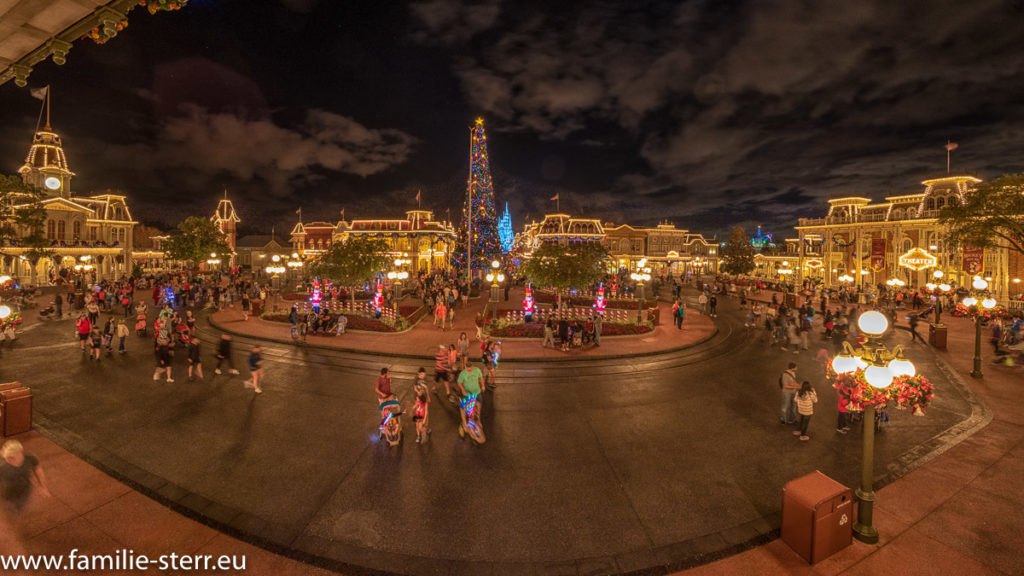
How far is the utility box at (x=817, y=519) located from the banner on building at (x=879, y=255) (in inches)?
2194

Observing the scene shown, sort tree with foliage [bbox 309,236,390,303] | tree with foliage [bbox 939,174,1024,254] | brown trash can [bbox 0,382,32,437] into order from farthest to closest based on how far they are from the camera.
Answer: tree with foliage [bbox 309,236,390,303] → tree with foliage [bbox 939,174,1024,254] → brown trash can [bbox 0,382,32,437]

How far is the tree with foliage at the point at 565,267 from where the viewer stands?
21.1 metres

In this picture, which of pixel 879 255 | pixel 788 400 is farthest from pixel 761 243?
pixel 788 400

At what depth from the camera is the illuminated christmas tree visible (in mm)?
36688

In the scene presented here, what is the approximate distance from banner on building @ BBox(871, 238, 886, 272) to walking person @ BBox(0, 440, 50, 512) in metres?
63.4

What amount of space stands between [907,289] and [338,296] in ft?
168

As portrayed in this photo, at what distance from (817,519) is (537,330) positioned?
14.7 m

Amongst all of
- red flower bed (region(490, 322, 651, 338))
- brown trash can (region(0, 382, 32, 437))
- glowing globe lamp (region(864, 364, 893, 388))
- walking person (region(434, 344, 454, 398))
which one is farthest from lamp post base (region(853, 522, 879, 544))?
brown trash can (region(0, 382, 32, 437))

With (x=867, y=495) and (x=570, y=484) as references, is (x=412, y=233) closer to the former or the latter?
(x=570, y=484)

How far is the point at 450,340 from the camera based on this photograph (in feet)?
59.5

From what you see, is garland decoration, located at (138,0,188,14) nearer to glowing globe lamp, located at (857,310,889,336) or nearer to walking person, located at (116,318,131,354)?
glowing globe lamp, located at (857,310,889,336)

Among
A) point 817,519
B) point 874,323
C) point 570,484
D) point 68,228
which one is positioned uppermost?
point 68,228

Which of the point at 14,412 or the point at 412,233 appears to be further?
the point at 412,233

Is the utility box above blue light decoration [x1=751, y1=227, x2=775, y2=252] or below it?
below
